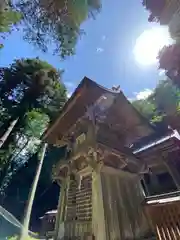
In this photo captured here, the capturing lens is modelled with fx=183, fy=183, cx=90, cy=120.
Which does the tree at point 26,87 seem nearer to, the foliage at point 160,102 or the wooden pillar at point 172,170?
the foliage at point 160,102

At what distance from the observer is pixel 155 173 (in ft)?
22.5

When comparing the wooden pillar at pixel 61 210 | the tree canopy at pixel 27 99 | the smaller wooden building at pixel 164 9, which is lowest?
the wooden pillar at pixel 61 210

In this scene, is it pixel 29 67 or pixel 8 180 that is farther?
pixel 8 180

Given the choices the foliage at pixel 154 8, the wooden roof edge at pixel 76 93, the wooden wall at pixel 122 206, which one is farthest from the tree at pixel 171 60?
the wooden wall at pixel 122 206

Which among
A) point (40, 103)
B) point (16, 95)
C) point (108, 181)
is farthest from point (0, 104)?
point (108, 181)

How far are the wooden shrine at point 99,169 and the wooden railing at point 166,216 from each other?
2.38ft

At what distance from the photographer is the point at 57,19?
779 centimetres

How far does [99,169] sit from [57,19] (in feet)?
21.1

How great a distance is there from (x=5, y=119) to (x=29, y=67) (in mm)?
4842

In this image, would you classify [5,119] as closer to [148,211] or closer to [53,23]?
[53,23]

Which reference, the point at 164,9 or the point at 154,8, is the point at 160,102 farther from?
the point at 164,9

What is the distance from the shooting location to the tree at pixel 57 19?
23.6 feet

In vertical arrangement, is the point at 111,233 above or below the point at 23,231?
below

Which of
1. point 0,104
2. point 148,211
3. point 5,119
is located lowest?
point 148,211
